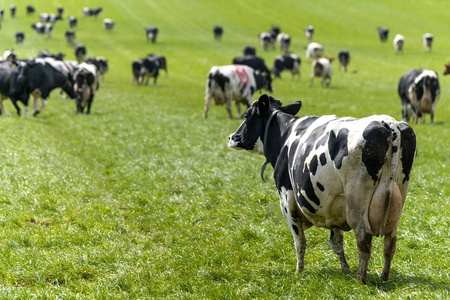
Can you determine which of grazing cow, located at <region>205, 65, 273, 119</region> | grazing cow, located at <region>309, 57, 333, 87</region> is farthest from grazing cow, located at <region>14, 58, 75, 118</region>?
grazing cow, located at <region>309, 57, 333, 87</region>

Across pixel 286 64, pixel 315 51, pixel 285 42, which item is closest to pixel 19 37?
pixel 285 42

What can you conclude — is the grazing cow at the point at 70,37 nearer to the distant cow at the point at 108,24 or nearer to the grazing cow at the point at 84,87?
the distant cow at the point at 108,24

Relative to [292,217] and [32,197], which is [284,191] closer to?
[292,217]

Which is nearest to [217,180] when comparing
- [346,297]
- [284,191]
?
[284,191]

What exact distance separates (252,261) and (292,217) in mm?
1265

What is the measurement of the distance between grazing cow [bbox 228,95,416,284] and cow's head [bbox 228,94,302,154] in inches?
30.8

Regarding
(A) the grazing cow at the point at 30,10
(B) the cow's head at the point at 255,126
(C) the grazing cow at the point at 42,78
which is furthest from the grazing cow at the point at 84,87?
(A) the grazing cow at the point at 30,10

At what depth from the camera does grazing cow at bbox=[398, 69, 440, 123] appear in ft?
70.9

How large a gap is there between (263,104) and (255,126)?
42cm

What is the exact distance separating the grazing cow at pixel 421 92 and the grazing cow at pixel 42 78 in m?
16.1

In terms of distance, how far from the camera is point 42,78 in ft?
78.4

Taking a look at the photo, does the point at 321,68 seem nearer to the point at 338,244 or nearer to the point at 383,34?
the point at 383,34

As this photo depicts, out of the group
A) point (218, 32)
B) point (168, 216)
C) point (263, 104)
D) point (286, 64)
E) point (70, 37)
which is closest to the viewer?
A: point (263, 104)

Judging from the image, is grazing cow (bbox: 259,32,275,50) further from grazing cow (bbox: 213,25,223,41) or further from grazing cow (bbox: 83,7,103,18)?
grazing cow (bbox: 83,7,103,18)
